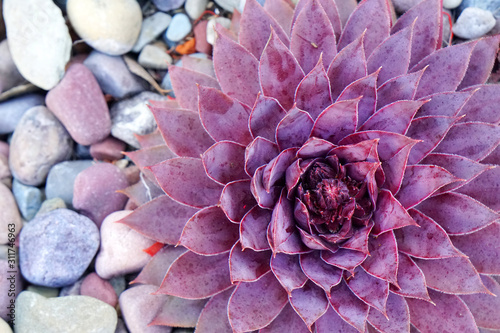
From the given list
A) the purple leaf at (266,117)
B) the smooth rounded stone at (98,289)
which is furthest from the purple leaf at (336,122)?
the smooth rounded stone at (98,289)

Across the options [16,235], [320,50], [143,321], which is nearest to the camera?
[320,50]

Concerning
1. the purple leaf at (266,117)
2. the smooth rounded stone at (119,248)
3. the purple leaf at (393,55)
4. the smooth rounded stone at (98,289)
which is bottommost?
the smooth rounded stone at (98,289)

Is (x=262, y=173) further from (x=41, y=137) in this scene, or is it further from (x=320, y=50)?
(x=41, y=137)

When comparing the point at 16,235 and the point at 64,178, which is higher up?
the point at 64,178

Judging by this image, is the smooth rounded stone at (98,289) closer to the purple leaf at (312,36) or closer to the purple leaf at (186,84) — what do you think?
the purple leaf at (186,84)

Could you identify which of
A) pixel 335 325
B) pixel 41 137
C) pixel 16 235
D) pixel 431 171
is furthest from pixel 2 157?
pixel 431 171
